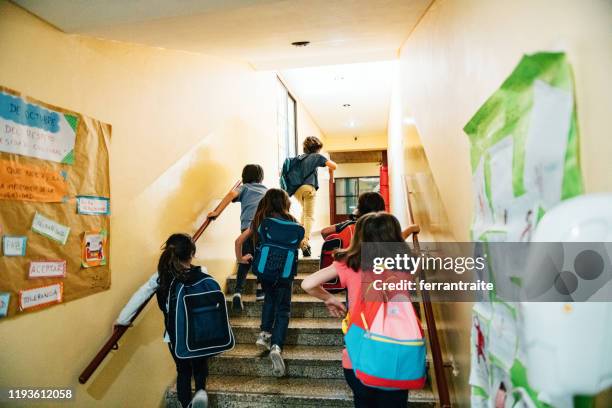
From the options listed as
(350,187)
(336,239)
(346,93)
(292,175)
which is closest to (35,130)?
(336,239)

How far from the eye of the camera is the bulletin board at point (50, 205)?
1.65 meters

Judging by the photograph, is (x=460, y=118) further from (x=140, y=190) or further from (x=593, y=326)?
(x=140, y=190)

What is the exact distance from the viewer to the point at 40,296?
5.87 ft

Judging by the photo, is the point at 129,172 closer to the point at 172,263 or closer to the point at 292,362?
the point at 172,263

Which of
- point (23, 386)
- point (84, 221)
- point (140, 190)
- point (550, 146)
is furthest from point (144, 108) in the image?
point (550, 146)

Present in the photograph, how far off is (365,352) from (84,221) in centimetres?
161

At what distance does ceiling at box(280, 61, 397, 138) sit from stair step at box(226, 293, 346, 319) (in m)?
3.65

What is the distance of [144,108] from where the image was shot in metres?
2.59

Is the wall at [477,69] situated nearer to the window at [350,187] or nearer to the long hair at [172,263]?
the long hair at [172,263]

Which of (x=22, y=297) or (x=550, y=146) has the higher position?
(x=550, y=146)

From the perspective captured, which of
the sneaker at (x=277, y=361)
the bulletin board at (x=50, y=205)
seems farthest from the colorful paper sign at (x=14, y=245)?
the sneaker at (x=277, y=361)

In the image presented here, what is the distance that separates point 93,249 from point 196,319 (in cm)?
69

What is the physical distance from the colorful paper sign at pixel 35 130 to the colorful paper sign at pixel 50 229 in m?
0.30

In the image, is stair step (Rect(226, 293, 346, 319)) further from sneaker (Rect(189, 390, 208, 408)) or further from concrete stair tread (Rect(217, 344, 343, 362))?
sneaker (Rect(189, 390, 208, 408))
